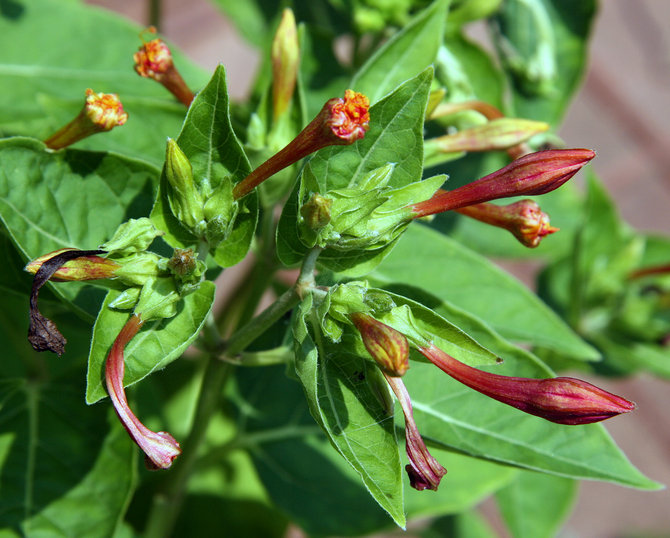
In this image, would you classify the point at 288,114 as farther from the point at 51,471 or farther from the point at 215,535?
the point at 215,535

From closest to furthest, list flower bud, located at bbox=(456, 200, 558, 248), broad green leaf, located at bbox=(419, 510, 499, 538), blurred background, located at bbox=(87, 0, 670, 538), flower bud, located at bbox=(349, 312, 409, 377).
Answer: flower bud, located at bbox=(349, 312, 409, 377), flower bud, located at bbox=(456, 200, 558, 248), broad green leaf, located at bbox=(419, 510, 499, 538), blurred background, located at bbox=(87, 0, 670, 538)

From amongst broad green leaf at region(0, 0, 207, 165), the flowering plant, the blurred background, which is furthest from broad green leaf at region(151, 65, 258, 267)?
the blurred background

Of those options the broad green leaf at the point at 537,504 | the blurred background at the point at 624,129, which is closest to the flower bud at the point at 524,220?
the broad green leaf at the point at 537,504

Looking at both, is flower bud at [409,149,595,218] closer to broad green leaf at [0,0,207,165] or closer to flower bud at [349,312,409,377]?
flower bud at [349,312,409,377]

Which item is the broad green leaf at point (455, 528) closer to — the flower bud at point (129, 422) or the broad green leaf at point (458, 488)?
the broad green leaf at point (458, 488)

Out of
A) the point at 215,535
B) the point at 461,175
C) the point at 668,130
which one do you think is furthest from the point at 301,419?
the point at 668,130

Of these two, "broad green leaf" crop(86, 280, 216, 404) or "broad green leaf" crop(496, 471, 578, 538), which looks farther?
"broad green leaf" crop(496, 471, 578, 538)
